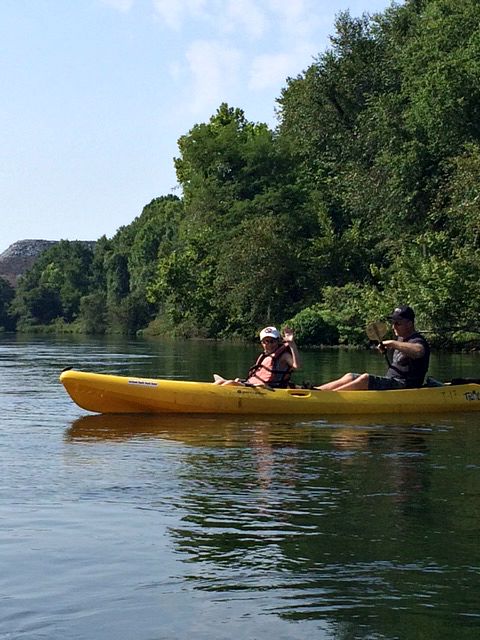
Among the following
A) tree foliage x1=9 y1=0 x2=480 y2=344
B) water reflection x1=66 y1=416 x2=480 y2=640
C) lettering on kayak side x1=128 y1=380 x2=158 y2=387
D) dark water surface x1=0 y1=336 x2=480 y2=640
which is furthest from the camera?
tree foliage x1=9 y1=0 x2=480 y2=344

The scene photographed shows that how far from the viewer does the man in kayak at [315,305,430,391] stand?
1301cm

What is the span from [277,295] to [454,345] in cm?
1533

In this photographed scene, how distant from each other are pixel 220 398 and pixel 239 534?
6.64 meters

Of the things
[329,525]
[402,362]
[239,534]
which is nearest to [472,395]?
[402,362]

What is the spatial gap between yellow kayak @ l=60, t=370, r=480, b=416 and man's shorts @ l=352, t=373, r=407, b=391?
0.45 feet

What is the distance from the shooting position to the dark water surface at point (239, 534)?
4.99 m

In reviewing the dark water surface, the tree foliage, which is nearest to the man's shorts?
the dark water surface

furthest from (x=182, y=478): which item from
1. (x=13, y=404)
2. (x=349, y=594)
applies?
(x=13, y=404)

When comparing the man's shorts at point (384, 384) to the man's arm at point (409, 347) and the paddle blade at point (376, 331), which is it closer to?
the paddle blade at point (376, 331)

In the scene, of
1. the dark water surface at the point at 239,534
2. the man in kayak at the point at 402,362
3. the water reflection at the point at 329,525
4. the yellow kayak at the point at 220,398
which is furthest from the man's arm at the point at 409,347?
the water reflection at the point at 329,525

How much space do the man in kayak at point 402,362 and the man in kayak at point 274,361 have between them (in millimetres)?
509

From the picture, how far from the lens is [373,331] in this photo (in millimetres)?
13555

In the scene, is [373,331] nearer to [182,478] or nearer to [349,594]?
[182,478]

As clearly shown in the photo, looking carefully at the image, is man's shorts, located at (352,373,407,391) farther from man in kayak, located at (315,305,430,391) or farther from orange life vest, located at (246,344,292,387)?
orange life vest, located at (246,344,292,387)
